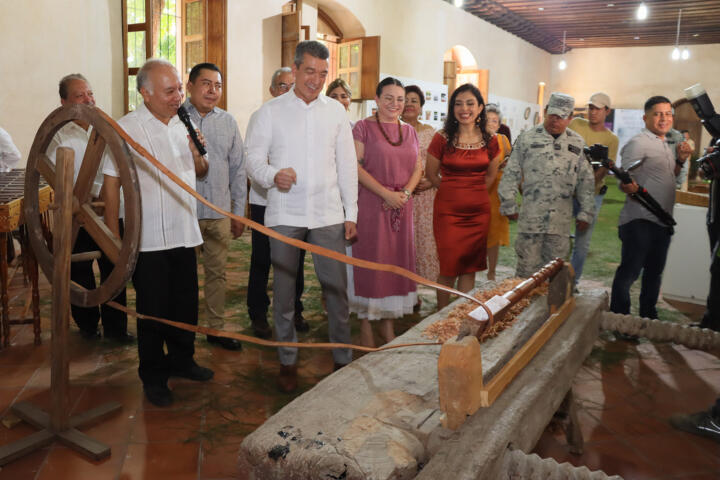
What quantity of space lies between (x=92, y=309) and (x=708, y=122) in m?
4.11

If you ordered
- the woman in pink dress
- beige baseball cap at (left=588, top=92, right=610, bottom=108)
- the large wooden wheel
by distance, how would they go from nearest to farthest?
the large wooden wheel, the woman in pink dress, beige baseball cap at (left=588, top=92, right=610, bottom=108)

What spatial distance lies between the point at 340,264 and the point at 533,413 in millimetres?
1351

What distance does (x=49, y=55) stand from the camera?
5949 millimetres

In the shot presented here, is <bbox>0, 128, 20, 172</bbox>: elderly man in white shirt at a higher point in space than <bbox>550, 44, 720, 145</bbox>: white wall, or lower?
lower

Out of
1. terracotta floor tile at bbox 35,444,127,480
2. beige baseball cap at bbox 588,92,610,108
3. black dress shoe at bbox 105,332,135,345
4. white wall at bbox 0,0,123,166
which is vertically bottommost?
terracotta floor tile at bbox 35,444,127,480

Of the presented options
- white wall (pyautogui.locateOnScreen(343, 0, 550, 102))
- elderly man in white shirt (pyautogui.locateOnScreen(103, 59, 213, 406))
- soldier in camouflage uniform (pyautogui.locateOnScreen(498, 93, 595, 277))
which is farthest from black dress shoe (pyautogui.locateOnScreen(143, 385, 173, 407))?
white wall (pyautogui.locateOnScreen(343, 0, 550, 102))

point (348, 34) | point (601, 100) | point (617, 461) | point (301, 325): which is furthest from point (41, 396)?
point (348, 34)

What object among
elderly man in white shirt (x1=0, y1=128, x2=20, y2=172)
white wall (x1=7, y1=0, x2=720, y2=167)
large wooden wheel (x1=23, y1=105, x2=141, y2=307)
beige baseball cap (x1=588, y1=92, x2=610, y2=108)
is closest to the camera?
large wooden wheel (x1=23, y1=105, x2=141, y2=307)

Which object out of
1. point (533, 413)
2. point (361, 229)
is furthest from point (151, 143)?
point (533, 413)

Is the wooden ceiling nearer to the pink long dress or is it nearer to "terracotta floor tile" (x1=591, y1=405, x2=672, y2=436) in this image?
the pink long dress

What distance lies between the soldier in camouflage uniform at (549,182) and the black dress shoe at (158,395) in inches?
97.9

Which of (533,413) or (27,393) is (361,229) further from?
(27,393)

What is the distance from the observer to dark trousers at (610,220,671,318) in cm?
418

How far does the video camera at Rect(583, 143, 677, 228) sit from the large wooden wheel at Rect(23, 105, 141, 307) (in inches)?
117
